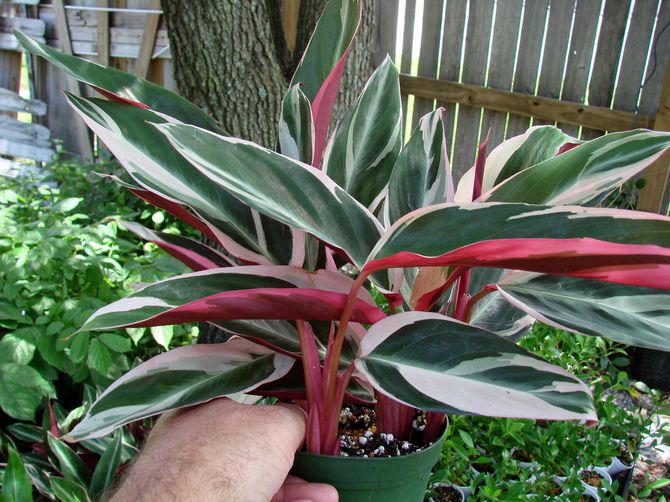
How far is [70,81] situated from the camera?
3.94 meters

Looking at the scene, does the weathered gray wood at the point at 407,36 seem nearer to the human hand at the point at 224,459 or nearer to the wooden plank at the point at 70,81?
the wooden plank at the point at 70,81

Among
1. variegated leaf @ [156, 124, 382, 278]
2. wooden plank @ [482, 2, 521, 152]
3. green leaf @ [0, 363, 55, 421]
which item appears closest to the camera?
variegated leaf @ [156, 124, 382, 278]

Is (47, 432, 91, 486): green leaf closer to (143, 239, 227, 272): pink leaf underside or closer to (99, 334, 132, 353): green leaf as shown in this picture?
(99, 334, 132, 353): green leaf

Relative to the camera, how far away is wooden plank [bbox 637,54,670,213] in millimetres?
2566

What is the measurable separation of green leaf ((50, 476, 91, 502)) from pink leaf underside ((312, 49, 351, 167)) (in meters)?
0.76

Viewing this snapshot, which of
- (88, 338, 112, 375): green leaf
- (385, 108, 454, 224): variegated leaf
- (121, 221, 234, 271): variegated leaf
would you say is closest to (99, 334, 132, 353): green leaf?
(88, 338, 112, 375): green leaf

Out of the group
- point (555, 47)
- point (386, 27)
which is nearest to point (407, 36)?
point (386, 27)

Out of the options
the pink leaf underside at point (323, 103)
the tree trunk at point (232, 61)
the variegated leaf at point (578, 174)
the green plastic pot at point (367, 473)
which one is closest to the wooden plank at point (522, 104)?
the tree trunk at point (232, 61)

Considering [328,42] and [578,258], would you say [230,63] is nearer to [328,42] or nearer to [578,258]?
[328,42]

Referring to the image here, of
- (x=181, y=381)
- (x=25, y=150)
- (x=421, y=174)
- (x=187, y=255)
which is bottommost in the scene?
(x=25, y=150)

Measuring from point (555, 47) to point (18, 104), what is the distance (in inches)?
131

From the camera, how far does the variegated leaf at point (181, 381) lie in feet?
2.10

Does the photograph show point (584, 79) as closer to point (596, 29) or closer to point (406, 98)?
point (596, 29)

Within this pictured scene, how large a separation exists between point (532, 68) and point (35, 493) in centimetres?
270
